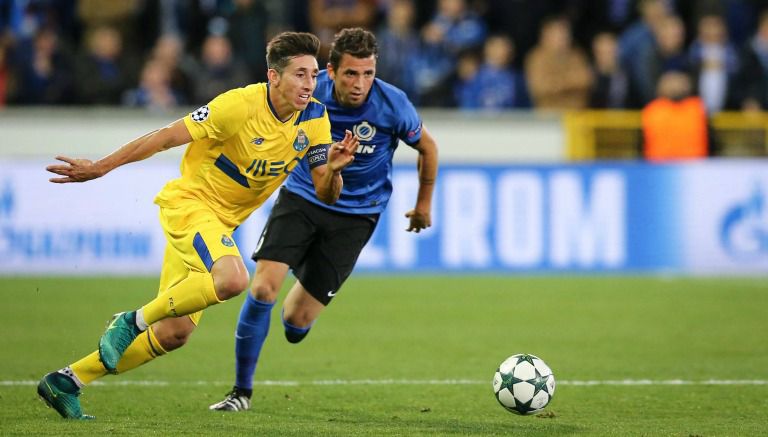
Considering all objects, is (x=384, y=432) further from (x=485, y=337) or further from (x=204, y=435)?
(x=485, y=337)

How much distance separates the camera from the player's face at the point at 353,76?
7609 mm

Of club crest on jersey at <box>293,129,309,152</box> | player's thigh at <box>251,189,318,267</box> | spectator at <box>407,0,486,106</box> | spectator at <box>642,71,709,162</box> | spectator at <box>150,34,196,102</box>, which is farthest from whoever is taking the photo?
spectator at <box>407,0,486,106</box>

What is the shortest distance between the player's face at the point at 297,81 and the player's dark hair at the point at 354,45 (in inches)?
18.1

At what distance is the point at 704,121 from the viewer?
16.2 metres

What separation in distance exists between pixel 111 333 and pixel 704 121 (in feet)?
36.1

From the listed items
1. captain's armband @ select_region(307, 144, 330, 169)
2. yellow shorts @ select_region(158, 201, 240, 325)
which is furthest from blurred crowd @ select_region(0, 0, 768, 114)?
yellow shorts @ select_region(158, 201, 240, 325)

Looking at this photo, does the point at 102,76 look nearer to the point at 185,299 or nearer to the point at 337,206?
the point at 337,206

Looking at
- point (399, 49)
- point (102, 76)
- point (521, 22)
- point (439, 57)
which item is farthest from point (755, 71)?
point (102, 76)

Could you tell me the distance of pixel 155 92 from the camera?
16734 millimetres

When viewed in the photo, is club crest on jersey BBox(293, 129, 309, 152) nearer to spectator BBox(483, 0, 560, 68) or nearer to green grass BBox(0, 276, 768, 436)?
green grass BBox(0, 276, 768, 436)

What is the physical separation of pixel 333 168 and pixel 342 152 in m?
0.11

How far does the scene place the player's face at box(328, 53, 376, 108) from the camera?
7.61 m

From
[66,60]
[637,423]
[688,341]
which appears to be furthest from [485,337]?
[66,60]

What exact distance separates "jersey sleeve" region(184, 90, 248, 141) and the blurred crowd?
9546mm
